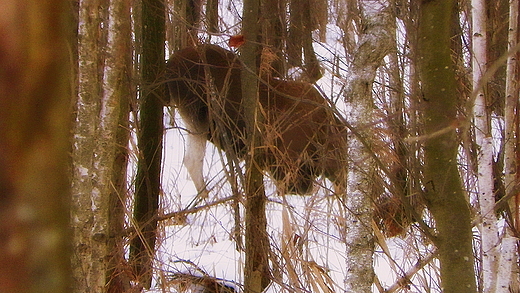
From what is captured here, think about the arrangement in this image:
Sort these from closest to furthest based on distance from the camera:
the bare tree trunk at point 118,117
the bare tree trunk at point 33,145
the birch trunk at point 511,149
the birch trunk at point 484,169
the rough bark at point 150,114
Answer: the bare tree trunk at point 33,145, the birch trunk at point 511,149, the birch trunk at point 484,169, the bare tree trunk at point 118,117, the rough bark at point 150,114

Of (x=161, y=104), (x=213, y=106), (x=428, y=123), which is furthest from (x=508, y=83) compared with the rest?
(x=161, y=104)

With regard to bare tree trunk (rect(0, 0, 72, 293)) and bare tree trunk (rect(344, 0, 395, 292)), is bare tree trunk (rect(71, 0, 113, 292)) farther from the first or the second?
bare tree trunk (rect(0, 0, 72, 293))

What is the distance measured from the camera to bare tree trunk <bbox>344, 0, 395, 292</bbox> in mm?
3539

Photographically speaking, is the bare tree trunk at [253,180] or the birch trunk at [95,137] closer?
the birch trunk at [95,137]

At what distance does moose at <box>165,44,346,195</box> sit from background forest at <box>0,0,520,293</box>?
14cm

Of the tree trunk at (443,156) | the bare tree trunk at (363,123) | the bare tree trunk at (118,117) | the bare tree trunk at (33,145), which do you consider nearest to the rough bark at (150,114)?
the bare tree trunk at (118,117)

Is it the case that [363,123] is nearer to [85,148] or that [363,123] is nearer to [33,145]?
[85,148]

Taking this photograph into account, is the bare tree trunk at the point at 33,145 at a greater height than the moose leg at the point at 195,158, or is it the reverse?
the moose leg at the point at 195,158

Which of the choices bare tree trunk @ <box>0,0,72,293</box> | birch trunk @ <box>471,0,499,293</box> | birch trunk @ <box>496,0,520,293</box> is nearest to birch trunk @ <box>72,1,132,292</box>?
birch trunk @ <box>471,0,499,293</box>

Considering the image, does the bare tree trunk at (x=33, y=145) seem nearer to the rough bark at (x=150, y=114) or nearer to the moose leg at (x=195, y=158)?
the rough bark at (x=150, y=114)

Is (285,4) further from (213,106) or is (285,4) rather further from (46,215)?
(46,215)

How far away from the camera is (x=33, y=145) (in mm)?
520

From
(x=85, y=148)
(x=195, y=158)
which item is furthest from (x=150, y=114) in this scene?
(x=85, y=148)

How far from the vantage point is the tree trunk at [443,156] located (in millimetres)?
2180
